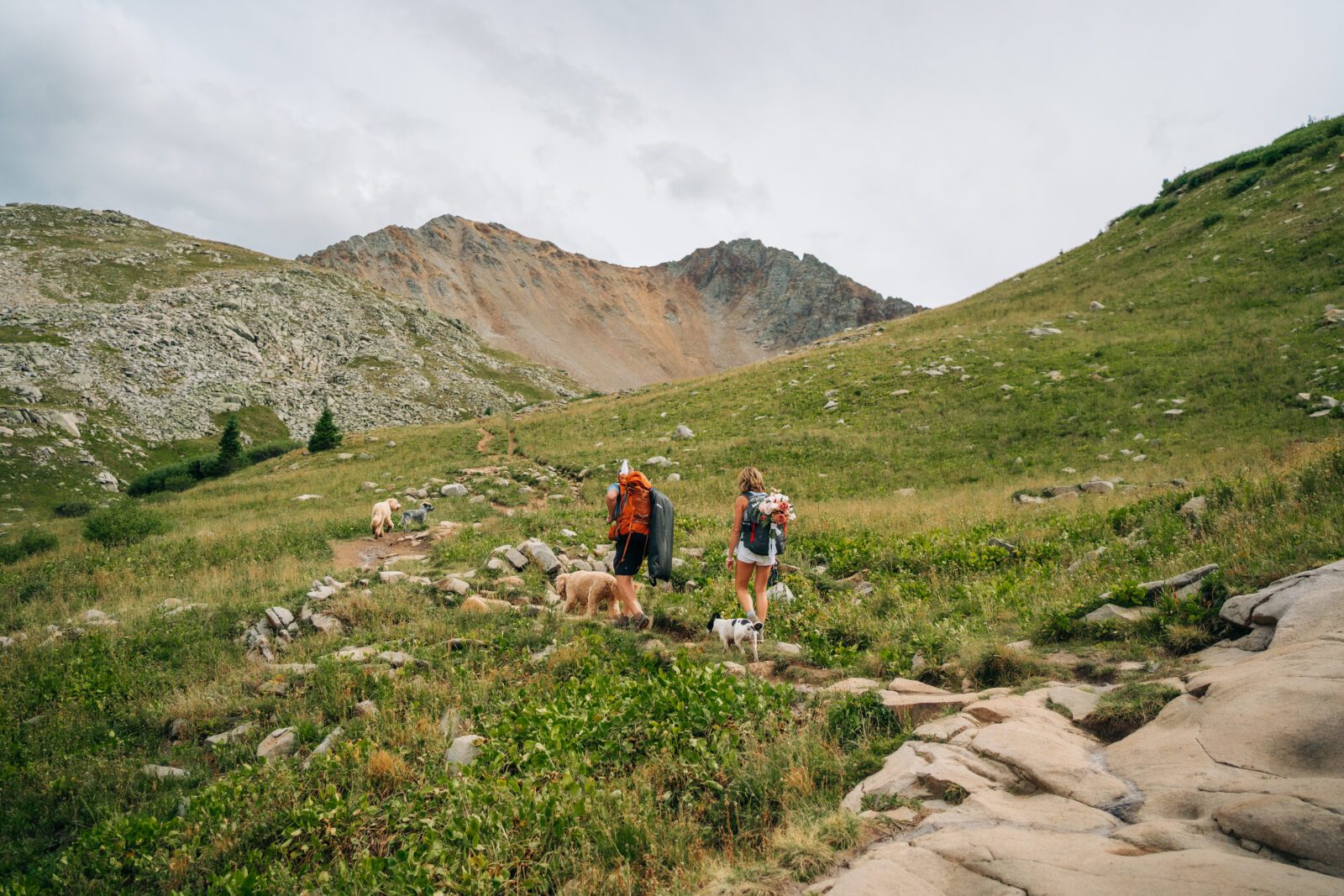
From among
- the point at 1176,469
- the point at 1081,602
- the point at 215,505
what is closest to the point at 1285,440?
the point at 1176,469

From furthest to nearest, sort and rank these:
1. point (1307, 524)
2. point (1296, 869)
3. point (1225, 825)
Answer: point (1307, 524)
point (1225, 825)
point (1296, 869)

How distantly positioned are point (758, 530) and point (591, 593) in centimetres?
320

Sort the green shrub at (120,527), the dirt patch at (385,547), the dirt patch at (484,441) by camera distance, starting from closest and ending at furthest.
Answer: the dirt patch at (385,547), the green shrub at (120,527), the dirt patch at (484,441)

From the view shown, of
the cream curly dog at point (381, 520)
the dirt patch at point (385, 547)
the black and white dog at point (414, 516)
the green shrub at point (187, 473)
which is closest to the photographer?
the dirt patch at point (385, 547)

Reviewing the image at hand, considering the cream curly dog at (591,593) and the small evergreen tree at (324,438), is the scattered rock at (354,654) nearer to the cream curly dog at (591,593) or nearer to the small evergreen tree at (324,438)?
the cream curly dog at (591,593)

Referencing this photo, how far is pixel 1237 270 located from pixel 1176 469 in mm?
20330

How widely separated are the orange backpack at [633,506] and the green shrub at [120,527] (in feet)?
53.2

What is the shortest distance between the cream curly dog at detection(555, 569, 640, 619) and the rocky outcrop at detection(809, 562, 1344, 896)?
6.14 meters

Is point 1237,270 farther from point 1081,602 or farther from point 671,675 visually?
point 671,675

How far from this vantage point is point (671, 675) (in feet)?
21.8

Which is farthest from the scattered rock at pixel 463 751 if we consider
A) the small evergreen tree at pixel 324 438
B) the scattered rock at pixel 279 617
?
the small evergreen tree at pixel 324 438

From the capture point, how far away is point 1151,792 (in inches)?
147

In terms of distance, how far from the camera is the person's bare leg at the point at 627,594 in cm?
971

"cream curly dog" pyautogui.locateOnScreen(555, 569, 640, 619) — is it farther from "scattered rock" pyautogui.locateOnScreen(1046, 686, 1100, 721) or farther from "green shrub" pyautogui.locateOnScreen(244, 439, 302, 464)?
"green shrub" pyautogui.locateOnScreen(244, 439, 302, 464)
